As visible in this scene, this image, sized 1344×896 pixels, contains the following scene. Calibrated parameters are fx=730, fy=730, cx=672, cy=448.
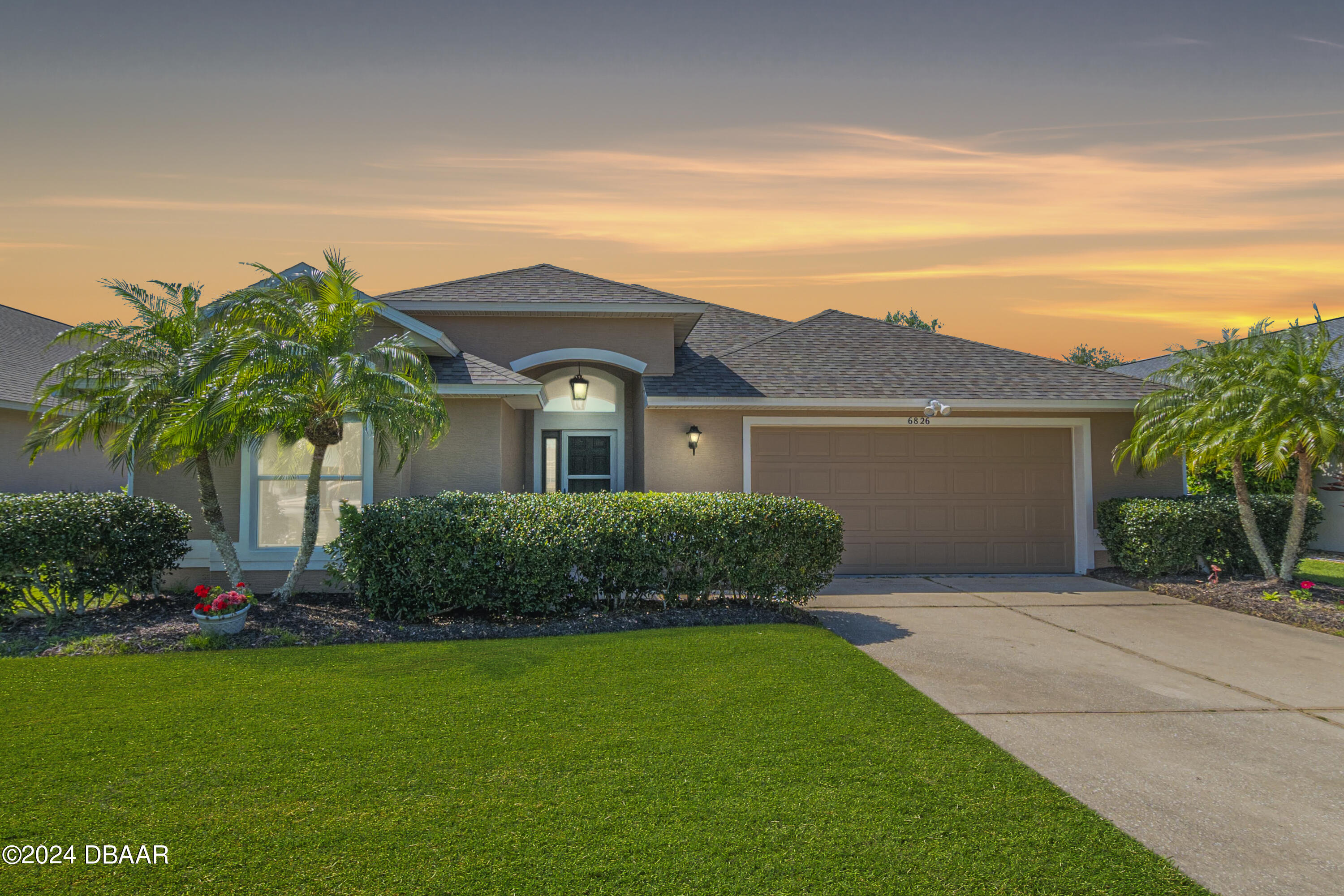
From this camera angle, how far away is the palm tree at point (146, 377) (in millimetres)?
7559

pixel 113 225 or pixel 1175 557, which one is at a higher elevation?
pixel 113 225

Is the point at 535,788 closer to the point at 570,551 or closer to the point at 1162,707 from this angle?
the point at 570,551

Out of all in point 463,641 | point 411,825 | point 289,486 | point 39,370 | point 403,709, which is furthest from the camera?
point 39,370

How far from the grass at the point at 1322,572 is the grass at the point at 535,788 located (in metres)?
8.96

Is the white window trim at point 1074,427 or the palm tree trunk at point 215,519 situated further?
the white window trim at point 1074,427

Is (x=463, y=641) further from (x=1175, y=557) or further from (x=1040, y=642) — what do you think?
(x=1175, y=557)

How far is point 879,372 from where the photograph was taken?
12008 mm

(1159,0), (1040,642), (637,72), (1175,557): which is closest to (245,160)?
(637,72)

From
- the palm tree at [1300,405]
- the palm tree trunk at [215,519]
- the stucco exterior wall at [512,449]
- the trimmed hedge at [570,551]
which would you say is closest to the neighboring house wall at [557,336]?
the stucco exterior wall at [512,449]

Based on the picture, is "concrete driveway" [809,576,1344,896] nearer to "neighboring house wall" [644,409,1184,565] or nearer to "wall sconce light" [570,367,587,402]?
"neighboring house wall" [644,409,1184,565]

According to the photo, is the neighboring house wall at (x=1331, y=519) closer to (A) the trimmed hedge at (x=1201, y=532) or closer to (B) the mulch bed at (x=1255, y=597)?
(A) the trimmed hedge at (x=1201, y=532)

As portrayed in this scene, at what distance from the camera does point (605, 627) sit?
736cm

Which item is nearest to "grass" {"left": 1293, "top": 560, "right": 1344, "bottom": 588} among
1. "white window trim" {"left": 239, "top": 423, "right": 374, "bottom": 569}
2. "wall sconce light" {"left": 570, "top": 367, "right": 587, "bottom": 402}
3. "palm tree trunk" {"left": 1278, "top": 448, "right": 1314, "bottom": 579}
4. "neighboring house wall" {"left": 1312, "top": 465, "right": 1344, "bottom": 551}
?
"palm tree trunk" {"left": 1278, "top": 448, "right": 1314, "bottom": 579}

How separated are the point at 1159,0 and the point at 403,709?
12392 mm
